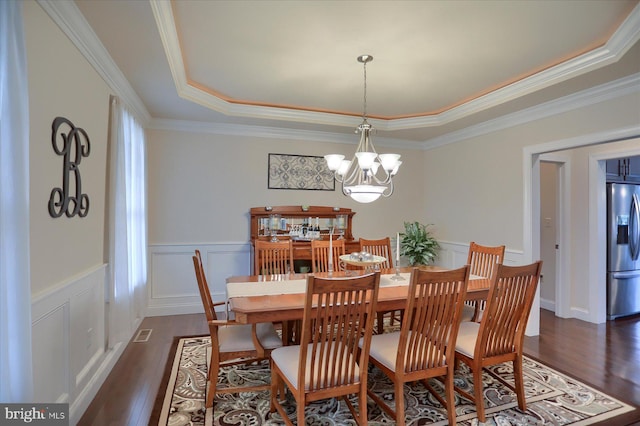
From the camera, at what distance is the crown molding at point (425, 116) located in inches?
94.2

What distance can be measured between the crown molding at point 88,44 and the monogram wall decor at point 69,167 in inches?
21.6

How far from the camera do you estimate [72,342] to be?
222cm

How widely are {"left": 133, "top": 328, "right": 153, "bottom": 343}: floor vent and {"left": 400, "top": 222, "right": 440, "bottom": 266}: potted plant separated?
3574 mm

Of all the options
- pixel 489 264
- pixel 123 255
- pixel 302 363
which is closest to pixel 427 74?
pixel 489 264

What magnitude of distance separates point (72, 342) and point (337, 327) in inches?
69.2

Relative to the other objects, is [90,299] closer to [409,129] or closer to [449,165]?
[409,129]

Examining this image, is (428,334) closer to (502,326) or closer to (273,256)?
(502,326)

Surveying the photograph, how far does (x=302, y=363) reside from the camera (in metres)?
1.80

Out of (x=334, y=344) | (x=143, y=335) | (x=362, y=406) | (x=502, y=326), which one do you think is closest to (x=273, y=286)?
(x=334, y=344)

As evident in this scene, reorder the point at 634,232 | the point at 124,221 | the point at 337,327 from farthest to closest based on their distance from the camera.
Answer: the point at 634,232
the point at 124,221
the point at 337,327

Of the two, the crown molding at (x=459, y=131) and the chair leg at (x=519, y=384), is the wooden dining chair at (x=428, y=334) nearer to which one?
the chair leg at (x=519, y=384)

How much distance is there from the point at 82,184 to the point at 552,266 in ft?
18.1

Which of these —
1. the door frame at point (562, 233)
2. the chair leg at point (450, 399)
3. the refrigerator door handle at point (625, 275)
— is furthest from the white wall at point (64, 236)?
the refrigerator door handle at point (625, 275)

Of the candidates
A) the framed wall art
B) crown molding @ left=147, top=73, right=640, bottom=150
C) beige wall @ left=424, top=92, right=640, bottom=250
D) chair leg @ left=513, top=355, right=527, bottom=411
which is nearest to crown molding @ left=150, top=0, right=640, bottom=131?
crown molding @ left=147, top=73, right=640, bottom=150
